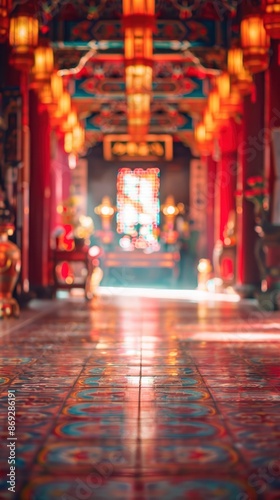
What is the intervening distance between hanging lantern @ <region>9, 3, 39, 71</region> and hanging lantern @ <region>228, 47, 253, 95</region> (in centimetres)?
318

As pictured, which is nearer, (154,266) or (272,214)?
(272,214)

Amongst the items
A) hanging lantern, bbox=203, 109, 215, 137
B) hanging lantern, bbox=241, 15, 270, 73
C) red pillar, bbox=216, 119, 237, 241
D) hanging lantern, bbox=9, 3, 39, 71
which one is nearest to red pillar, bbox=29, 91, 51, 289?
hanging lantern, bbox=9, 3, 39, 71

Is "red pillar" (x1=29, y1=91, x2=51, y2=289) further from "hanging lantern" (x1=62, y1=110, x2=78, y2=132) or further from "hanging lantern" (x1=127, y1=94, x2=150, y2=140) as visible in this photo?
"hanging lantern" (x1=62, y1=110, x2=78, y2=132)

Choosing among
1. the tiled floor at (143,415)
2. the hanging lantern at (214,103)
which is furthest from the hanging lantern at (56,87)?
the tiled floor at (143,415)

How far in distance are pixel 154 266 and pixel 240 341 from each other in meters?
15.5

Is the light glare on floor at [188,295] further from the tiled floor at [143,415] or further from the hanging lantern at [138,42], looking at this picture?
the tiled floor at [143,415]

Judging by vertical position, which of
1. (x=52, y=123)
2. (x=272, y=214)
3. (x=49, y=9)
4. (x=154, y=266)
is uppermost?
(x=49, y=9)

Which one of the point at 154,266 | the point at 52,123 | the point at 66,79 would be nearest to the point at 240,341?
the point at 52,123

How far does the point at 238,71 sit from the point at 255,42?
87.2 inches

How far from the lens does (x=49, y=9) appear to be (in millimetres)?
12398

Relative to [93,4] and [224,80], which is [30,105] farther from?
[224,80]

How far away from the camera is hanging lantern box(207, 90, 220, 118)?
51.3 ft

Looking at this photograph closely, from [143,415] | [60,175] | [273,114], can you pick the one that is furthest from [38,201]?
[143,415]

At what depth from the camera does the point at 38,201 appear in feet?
45.0
